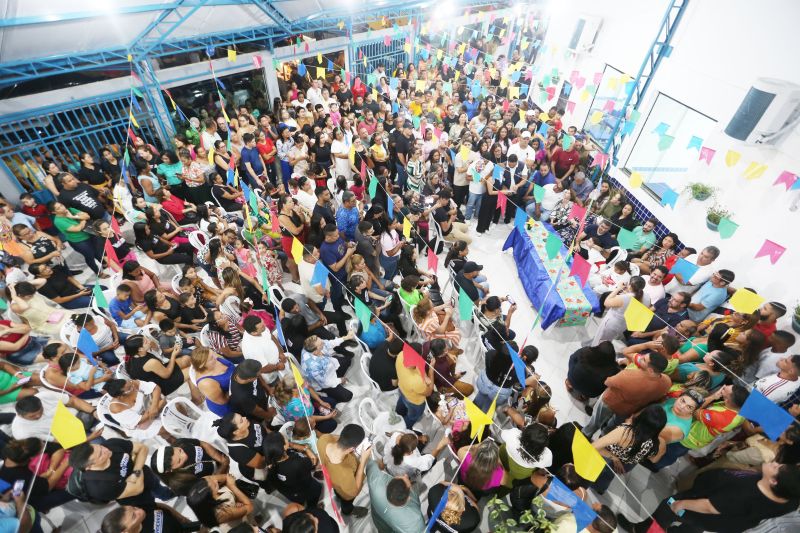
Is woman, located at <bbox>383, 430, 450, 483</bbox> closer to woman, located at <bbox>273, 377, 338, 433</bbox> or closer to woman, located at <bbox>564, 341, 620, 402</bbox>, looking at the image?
woman, located at <bbox>273, 377, 338, 433</bbox>

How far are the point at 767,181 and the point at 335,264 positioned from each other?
5773mm

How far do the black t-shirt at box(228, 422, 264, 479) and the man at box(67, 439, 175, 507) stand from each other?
0.67 meters

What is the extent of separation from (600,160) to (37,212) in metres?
10.6

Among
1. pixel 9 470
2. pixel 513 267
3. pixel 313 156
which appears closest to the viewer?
pixel 9 470

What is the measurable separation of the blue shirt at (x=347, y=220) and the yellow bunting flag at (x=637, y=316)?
3683 mm

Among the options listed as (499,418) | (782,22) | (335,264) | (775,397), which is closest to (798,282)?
(775,397)

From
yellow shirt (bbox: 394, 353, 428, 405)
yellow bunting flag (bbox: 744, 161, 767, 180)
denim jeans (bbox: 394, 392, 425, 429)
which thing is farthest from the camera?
yellow bunting flag (bbox: 744, 161, 767, 180)

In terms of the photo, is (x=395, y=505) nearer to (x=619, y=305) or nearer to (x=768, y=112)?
(x=619, y=305)

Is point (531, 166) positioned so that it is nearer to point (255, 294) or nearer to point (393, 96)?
point (393, 96)

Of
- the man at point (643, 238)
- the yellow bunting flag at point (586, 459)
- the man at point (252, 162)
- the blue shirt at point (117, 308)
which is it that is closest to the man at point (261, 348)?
the blue shirt at point (117, 308)

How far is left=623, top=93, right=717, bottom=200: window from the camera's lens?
6441 millimetres

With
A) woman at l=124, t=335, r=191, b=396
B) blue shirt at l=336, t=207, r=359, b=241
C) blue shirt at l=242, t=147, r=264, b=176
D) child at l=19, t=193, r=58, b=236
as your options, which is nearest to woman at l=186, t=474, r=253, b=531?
woman at l=124, t=335, r=191, b=396

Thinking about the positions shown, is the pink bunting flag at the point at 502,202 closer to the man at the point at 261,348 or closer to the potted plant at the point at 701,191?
the potted plant at the point at 701,191

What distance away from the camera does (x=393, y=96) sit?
1076 cm
